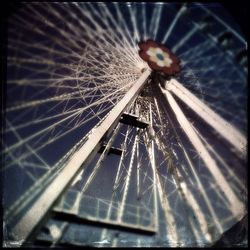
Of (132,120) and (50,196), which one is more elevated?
(132,120)

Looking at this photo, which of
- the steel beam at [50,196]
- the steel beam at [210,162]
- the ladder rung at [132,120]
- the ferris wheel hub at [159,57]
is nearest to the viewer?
the steel beam at [50,196]

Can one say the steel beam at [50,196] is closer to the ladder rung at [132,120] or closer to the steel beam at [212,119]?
the ladder rung at [132,120]

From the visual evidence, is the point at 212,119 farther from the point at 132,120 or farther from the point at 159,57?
the point at 159,57

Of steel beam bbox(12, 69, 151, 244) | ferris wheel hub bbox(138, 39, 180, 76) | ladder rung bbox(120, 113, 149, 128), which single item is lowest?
steel beam bbox(12, 69, 151, 244)

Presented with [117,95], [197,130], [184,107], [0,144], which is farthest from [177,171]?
[0,144]

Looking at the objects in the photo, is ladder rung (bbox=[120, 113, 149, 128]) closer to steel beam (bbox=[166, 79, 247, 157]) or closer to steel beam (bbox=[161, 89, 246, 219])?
steel beam (bbox=[161, 89, 246, 219])

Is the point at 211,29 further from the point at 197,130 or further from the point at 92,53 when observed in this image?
the point at 92,53

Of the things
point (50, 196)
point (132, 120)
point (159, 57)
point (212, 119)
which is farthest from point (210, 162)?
point (159, 57)

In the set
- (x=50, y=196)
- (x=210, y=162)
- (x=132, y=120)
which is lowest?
(x=50, y=196)

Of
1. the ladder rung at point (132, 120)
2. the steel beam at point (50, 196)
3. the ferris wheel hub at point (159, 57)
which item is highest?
the ferris wheel hub at point (159, 57)

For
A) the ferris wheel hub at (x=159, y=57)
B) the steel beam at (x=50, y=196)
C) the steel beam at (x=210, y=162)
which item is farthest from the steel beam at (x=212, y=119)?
the steel beam at (x=50, y=196)

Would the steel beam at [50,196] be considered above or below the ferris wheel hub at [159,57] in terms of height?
below

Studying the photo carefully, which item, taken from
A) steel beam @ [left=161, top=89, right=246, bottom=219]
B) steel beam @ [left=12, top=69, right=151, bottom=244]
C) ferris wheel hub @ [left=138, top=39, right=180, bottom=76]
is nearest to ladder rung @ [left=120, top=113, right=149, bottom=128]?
steel beam @ [left=161, top=89, right=246, bottom=219]

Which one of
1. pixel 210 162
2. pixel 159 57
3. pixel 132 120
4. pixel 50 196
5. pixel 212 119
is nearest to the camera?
pixel 50 196
